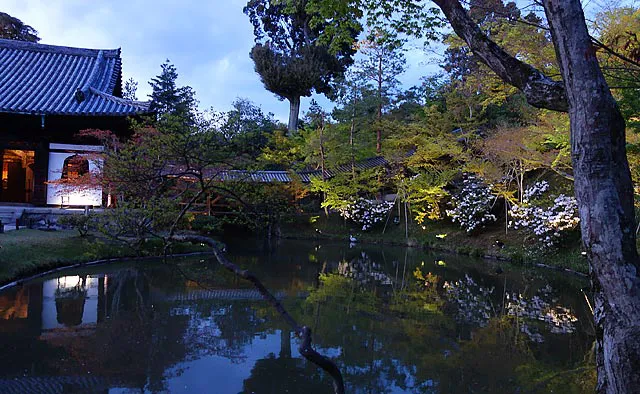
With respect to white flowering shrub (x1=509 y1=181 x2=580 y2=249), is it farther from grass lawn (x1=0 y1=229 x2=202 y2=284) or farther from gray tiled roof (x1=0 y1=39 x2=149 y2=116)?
gray tiled roof (x1=0 y1=39 x2=149 y2=116)

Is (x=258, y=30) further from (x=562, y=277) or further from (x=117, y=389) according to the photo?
(x=117, y=389)

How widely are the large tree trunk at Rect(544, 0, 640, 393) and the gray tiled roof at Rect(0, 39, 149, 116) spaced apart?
10.9m

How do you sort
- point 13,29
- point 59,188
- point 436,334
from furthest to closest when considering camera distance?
point 13,29
point 59,188
point 436,334

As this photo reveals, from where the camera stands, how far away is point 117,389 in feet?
11.8

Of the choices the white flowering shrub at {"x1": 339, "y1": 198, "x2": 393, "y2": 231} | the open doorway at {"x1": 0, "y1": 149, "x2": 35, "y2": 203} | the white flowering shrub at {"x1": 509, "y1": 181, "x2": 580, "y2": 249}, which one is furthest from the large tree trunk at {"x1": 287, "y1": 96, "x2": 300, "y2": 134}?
the white flowering shrub at {"x1": 509, "y1": 181, "x2": 580, "y2": 249}

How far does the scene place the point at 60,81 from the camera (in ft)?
44.2

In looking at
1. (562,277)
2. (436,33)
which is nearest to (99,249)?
(436,33)

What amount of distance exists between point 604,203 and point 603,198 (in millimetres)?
26

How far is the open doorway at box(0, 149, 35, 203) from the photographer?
609 inches

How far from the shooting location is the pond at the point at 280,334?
3.96 meters

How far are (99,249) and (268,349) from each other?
6984 millimetres

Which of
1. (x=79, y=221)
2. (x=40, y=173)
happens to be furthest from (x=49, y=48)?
(x=79, y=221)

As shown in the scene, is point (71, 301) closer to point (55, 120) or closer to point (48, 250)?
point (48, 250)

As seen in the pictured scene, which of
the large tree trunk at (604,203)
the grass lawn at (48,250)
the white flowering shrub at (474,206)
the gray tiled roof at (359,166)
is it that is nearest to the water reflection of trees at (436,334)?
the large tree trunk at (604,203)
